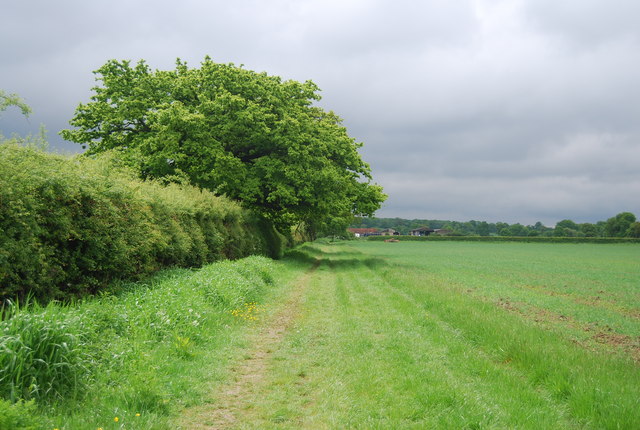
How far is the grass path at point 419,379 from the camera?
200 inches

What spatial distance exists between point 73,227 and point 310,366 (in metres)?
5.82

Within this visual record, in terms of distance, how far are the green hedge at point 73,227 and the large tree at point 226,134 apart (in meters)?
11.8

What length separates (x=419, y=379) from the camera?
6.32 m

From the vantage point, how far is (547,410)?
17.6 feet

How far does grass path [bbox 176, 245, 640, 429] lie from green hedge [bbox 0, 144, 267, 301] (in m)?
4.05

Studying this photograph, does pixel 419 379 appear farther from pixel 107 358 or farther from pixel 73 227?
pixel 73 227

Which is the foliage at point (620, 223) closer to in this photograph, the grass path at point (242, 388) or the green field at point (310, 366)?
the green field at point (310, 366)

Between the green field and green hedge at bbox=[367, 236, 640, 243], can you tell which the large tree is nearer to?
the green field

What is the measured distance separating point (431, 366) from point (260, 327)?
460cm

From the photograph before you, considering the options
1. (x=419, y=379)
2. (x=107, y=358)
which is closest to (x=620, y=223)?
(x=419, y=379)

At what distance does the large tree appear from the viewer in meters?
26.3

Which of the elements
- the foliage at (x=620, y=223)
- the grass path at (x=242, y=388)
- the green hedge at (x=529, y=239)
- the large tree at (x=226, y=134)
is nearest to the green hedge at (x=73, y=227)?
the grass path at (x=242, y=388)

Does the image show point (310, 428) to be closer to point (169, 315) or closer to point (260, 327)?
point (169, 315)

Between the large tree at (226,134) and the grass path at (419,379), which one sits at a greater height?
the large tree at (226,134)
